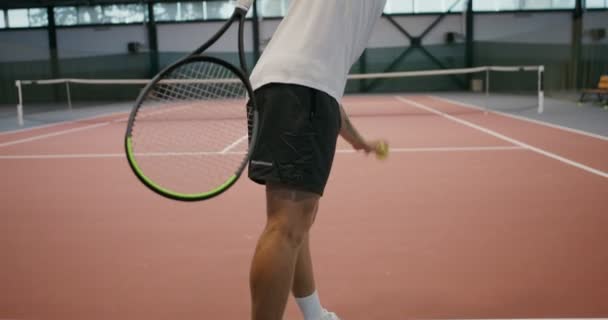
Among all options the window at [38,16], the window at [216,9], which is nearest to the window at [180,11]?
the window at [216,9]

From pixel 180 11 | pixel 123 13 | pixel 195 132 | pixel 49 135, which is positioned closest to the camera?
pixel 195 132

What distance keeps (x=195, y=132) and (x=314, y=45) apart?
22.1ft

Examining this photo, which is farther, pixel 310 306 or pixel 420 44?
pixel 420 44

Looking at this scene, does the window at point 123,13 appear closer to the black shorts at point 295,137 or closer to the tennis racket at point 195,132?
the tennis racket at point 195,132

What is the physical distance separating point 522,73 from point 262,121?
21243 mm

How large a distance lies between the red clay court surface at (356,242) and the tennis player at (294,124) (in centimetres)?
74

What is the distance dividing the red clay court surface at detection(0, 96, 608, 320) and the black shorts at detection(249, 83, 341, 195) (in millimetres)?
881

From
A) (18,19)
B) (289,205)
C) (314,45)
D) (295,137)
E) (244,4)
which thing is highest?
(18,19)

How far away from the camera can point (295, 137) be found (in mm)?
1466

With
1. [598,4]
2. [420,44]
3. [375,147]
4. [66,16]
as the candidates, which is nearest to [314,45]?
[375,147]

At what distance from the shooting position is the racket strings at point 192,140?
11.7 ft

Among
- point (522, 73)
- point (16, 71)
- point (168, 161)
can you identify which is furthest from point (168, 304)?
point (16, 71)

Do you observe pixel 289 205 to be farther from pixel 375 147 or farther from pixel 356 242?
pixel 356 242

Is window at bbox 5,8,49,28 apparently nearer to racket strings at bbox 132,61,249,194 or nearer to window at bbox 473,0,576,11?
racket strings at bbox 132,61,249,194
